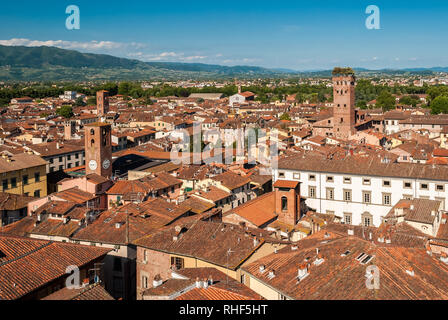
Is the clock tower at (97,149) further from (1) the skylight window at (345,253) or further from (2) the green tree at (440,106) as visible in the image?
(2) the green tree at (440,106)

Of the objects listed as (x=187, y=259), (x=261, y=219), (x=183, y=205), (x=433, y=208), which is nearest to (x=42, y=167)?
(x=183, y=205)

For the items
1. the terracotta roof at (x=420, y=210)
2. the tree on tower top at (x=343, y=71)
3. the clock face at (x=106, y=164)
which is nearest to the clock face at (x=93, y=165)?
the clock face at (x=106, y=164)

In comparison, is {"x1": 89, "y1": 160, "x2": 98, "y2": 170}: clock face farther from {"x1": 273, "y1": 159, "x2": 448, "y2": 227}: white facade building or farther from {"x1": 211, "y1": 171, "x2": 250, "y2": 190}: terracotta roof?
{"x1": 273, "y1": 159, "x2": 448, "y2": 227}: white facade building

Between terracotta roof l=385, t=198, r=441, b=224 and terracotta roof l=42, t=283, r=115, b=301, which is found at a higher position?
terracotta roof l=42, t=283, r=115, b=301

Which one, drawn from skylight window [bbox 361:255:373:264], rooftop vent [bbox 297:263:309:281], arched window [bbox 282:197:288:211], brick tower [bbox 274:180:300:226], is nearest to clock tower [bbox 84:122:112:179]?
brick tower [bbox 274:180:300:226]
